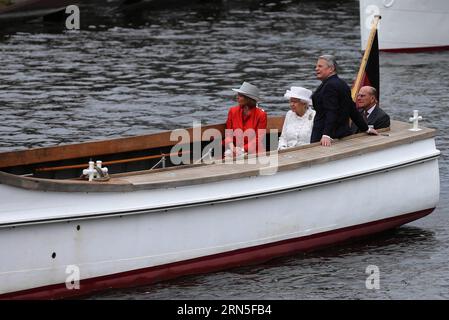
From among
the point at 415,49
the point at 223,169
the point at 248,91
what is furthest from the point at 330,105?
the point at 415,49

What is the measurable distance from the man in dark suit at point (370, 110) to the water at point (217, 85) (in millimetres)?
1244

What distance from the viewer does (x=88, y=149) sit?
12.8m

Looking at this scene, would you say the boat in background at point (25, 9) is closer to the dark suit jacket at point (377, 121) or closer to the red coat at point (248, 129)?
the red coat at point (248, 129)

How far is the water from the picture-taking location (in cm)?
1230

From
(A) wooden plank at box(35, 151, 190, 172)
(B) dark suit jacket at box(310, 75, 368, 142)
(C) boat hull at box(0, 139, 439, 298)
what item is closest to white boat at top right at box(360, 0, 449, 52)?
(C) boat hull at box(0, 139, 439, 298)

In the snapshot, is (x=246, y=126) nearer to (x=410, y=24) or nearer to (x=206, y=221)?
(x=206, y=221)

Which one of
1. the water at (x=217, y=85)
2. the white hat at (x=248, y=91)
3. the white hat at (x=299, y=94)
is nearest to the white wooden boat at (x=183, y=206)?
the water at (x=217, y=85)

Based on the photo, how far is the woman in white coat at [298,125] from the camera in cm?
1339

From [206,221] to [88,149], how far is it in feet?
5.62

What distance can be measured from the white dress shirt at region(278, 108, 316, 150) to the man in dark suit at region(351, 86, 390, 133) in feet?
1.85

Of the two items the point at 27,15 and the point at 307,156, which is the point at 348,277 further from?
the point at 27,15
